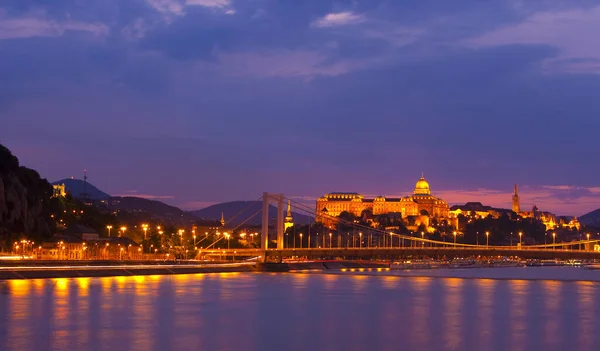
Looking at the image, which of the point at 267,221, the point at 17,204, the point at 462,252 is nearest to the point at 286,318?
the point at 17,204

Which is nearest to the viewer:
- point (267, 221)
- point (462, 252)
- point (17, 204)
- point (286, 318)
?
point (286, 318)

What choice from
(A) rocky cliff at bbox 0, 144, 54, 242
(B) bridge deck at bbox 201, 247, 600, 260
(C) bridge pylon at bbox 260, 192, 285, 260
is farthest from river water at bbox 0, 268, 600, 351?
(C) bridge pylon at bbox 260, 192, 285, 260

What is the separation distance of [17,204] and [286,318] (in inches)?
1190

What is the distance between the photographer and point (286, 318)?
36562 millimetres

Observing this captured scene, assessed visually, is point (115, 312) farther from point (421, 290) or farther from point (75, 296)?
point (421, 290)

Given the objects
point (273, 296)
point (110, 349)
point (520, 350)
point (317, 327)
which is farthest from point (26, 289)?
point (520, 350)

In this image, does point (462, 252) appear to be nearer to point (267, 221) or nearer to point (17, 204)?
point (267, 221)

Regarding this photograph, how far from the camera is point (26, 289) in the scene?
159 ft

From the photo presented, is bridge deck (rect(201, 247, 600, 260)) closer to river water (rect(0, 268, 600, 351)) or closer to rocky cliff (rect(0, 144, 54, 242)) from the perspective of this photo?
river water (rect(0, 268, 600, 351))

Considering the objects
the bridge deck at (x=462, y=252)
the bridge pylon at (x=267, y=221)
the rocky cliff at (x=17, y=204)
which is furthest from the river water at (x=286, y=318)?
the bridge pylon at (x=267, y=221)

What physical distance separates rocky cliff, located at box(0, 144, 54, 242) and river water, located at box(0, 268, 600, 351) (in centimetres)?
589

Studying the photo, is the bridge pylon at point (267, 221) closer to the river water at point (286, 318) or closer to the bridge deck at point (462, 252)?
the bridge deck at point (462, 252)

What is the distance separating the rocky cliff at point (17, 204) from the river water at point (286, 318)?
5.89 meters

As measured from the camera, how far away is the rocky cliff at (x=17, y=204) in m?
60.2
